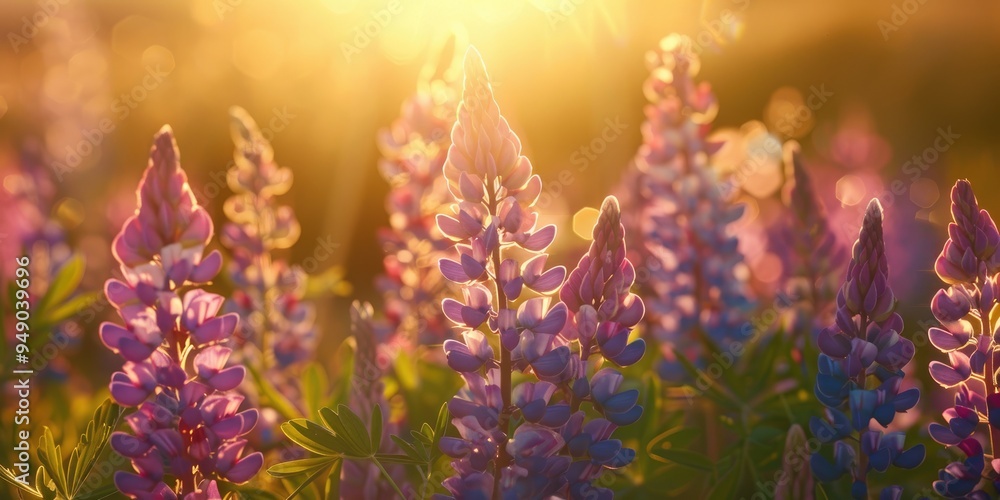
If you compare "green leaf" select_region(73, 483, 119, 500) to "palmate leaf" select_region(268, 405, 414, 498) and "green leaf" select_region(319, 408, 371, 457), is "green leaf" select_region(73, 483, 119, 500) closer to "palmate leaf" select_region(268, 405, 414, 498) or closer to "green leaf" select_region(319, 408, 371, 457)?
"palmate leaf" select_region(268, 405, 414, 498)

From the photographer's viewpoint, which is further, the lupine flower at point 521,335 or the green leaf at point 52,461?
the green leaf at point 52,461

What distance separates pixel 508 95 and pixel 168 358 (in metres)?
4.45

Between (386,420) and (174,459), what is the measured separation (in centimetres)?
55

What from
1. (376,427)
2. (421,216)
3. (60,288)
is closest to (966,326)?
(376,427)

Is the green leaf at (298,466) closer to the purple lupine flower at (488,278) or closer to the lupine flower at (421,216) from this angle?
the purple lupine flower at (488,278)

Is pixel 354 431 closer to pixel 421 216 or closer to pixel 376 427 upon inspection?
pixel 376 427

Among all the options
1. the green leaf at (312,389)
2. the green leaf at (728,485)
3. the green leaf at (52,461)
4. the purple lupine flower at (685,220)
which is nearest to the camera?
the green leaf at (52,461)

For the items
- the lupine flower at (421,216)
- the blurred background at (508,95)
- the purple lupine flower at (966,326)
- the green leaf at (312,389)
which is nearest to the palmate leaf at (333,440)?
the green leaf at (312,389)

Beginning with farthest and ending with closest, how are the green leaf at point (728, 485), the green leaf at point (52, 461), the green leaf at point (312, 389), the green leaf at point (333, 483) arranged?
1. the green leaf at point (312, 389)
2. the green leaf at point (728, 485)
3. the green leaf at point (333, 483)
4. the green leaf at point (52, 461)

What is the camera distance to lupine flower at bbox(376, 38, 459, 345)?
7.97 feet

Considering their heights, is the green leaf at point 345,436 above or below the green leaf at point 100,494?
above

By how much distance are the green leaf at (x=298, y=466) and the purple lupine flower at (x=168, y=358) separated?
53mm

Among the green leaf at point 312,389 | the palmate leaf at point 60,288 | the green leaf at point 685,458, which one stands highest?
the palmate leaf at point 60,288

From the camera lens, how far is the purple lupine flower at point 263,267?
229 cm
